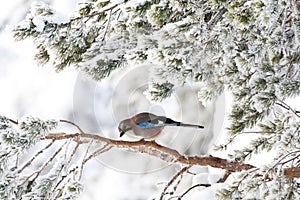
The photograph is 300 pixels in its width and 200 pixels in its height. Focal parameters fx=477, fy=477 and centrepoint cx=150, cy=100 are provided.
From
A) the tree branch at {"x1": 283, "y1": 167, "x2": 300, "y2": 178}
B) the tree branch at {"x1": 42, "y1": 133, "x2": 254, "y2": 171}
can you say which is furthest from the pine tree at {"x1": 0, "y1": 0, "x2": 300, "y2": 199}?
the tree branch at {"x1": 42, "y1": 133, "x2": 254, "y2": 171}

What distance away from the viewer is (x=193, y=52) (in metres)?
1.31

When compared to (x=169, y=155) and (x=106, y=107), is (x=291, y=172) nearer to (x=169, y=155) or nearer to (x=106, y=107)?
(x=169, y=155)

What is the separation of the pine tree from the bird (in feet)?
0.66

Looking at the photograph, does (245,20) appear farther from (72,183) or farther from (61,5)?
(61,5)

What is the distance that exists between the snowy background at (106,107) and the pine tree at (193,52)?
13 cm

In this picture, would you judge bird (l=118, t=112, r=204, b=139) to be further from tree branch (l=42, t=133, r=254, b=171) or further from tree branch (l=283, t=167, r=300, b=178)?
tree branch (l=283, t=167, r=300, b=178)

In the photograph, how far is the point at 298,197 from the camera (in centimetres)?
159

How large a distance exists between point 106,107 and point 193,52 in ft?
3.59

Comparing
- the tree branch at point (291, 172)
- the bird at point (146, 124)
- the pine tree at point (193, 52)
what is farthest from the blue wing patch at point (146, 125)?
the tree branch at point (291, 172)

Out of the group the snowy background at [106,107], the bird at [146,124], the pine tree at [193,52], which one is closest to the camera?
the pine tree at [193,52]

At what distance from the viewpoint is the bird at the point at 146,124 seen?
1.69m

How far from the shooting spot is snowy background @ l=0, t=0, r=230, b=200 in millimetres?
1857

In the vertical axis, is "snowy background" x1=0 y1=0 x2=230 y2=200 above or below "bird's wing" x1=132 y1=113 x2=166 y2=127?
above

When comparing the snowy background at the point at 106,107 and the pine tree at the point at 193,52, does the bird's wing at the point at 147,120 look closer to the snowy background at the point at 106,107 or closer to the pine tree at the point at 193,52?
the snowy background at the point at 106,107
